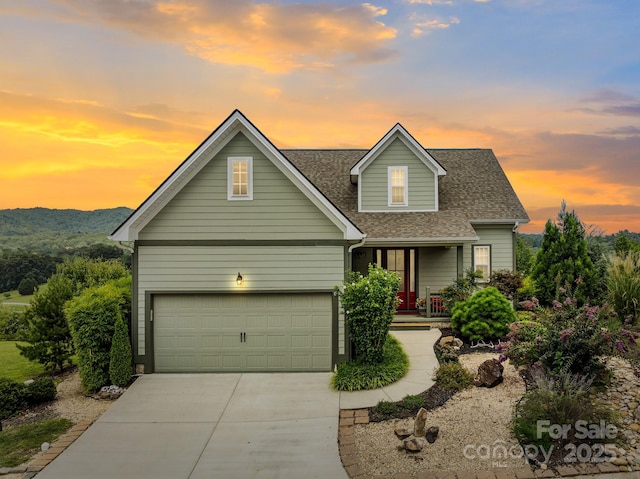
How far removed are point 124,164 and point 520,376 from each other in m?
19.1

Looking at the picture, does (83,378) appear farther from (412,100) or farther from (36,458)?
(412,100)

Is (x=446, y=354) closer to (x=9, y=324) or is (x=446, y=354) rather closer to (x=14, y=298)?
(x=9, y=324)

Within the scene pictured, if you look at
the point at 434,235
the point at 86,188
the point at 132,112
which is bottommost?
the point at 434,235

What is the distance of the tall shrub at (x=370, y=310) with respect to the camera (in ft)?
33.4

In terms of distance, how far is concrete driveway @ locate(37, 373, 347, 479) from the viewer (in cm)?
639

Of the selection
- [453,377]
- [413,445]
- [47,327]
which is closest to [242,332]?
[453,377]

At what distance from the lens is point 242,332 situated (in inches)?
435

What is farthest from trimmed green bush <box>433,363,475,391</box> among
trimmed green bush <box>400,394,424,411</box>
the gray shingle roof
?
the gray shingle roof

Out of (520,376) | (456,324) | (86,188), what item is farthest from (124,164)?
(520,376)

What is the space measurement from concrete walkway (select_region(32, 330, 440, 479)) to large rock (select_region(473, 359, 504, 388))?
1.19m

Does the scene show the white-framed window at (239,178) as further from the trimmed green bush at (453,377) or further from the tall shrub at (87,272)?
the tall shrub at (87,272)

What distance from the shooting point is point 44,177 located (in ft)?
71.0

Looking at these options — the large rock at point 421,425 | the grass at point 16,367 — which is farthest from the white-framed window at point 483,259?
the grass at point 16,367

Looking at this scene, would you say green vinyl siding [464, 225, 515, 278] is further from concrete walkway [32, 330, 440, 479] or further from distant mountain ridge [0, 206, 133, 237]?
distant mountain ridge [0, 206, 133, 237]
